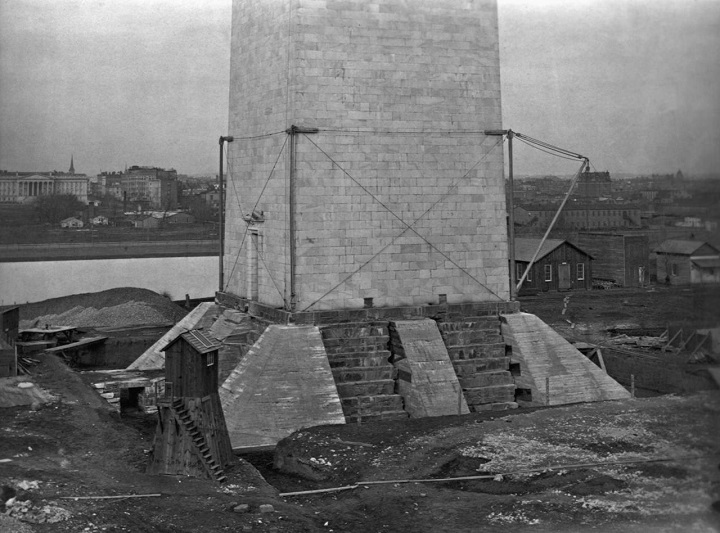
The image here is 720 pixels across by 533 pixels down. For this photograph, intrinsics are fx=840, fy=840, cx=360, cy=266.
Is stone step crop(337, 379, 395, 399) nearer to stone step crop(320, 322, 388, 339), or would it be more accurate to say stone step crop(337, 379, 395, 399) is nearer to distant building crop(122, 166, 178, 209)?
stone step crop(320, 322, 388, 339)

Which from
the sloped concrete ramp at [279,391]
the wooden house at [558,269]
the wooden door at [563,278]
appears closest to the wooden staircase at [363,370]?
the sloped concrete ramp at [279,391]

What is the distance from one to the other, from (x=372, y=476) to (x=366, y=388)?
5.63 meters

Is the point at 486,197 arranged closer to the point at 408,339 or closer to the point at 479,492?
the point at 408,339

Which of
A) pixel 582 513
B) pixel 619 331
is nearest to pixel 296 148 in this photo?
pixel 582 513

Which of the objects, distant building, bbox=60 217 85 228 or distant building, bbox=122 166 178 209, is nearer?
distant building, bbox=60 217 85 228

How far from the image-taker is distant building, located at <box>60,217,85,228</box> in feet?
131

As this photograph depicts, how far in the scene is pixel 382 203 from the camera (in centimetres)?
2053

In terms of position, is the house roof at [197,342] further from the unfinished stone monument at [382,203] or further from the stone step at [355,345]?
the stone step at [355,345]

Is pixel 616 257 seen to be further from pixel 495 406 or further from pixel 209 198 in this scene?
pixel 495 406

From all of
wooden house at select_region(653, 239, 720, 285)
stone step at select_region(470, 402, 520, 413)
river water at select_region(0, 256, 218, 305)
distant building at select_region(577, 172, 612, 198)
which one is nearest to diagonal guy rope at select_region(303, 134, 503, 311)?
stone step at select_region(470, 402, 520, 413)

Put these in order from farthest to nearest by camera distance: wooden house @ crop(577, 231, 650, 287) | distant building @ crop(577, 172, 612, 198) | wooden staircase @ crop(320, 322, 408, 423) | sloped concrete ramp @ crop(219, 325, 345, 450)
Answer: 1. wooden house @ crop(577, 231, 650, 287)
2. distant building @ crop(577, 172, 612, 198)
3. wooden staircase @ crop(320, 322, 408, 423)
4. sloped concrete ramp @ crop(219, 325, 345, 450)

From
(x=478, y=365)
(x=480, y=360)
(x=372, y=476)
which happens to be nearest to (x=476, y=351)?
(x=480, y=360)

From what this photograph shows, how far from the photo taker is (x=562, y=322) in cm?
3700

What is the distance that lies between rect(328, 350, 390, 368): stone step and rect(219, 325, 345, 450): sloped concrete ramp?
678 mm
